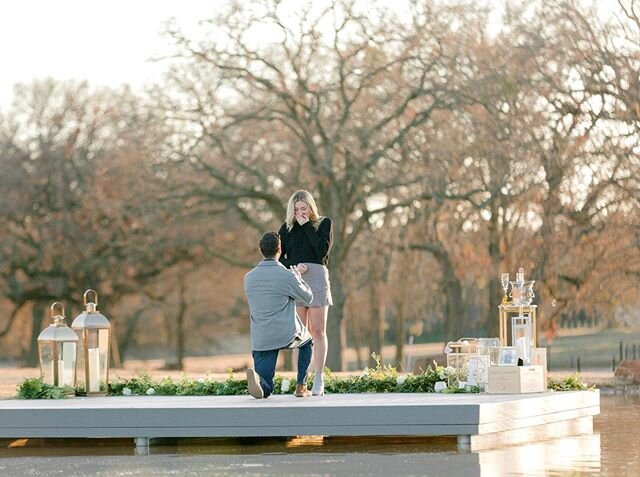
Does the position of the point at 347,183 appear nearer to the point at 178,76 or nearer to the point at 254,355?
the point at 178,76

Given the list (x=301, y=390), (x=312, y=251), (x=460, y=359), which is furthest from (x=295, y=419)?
(x=460, y=359)

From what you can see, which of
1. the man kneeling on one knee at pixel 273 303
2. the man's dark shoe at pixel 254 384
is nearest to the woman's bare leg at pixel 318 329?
the man kneeling on one knee at pixel 273 303

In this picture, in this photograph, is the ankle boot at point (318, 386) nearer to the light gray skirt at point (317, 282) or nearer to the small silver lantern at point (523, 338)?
the light gray skirt at point (317, 282)

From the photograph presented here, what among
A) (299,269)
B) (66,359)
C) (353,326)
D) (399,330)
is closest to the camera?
(299,269)

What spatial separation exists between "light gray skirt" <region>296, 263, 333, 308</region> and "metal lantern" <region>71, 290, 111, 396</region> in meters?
2.71

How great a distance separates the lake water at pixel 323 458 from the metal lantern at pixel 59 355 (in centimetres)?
184

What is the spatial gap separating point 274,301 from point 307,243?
0.70m

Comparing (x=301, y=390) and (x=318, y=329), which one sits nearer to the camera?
(x=318, y=329)

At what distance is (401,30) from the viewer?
115 ft

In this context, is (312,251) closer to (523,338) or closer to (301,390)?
(301,390)

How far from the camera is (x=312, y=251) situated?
46.4ft

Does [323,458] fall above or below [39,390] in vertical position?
below

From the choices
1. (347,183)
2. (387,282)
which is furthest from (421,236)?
(387,282)

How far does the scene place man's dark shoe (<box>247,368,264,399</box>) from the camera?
1379 centimetres
